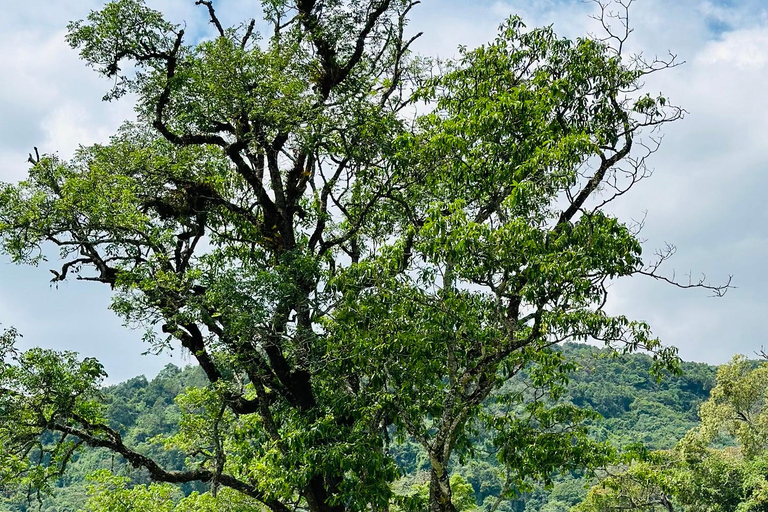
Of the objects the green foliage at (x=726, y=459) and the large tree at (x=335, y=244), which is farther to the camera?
the green foliage at (x=726, y=459)

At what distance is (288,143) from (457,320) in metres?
3.48

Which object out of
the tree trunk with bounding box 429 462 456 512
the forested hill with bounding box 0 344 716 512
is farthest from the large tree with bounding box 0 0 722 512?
the forested hill with bounding box 0 344 716 512

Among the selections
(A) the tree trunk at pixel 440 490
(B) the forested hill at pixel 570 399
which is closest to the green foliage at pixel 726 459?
(A) the tree trunk at pixel 440 490

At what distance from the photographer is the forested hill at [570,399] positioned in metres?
43.4

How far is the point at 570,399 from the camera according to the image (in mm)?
55281

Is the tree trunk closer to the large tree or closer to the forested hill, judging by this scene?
the large tree

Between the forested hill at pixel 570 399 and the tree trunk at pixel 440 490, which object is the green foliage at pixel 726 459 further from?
the forested hill at pixel 570 399

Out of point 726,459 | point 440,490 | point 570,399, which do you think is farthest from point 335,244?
point 570,399

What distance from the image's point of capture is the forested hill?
43.4 meters

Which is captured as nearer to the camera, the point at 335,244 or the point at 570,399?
the point at 335,244

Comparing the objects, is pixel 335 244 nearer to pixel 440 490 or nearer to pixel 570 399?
pixel 440 490

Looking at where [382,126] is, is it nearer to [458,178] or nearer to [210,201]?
[458,178]

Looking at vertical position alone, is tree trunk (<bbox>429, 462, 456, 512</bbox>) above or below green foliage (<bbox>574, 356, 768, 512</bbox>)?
below

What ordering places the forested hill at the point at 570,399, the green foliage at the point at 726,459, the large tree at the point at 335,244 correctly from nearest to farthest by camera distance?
the large tree at the point at 335,244 → the green foliage at the point at 726,459 → the forested hill at the point at 570,399
